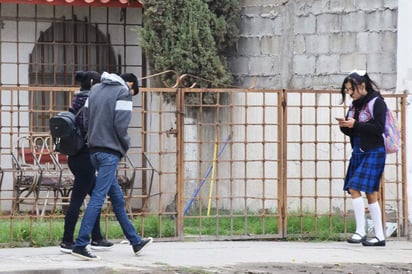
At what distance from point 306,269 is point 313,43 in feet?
14.2

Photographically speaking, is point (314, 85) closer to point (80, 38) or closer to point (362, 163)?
point (362, 163)

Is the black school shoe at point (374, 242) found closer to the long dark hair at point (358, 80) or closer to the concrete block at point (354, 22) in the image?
the long dark hair at point (358, 80)

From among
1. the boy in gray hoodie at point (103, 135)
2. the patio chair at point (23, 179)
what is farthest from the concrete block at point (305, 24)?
the boy in gray hoodie at point (103, 135)

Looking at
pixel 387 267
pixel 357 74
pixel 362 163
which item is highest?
pixel 357 74

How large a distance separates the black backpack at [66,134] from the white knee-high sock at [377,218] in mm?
3229

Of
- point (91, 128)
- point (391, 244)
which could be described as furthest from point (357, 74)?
point (91, 128)

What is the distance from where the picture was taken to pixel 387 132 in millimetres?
11477

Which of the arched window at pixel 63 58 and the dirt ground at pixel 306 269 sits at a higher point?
the arched window at pixel 63 58

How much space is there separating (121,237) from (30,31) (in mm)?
4416

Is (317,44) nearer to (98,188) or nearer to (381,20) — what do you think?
(381,20)

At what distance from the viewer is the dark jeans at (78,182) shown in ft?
34.2

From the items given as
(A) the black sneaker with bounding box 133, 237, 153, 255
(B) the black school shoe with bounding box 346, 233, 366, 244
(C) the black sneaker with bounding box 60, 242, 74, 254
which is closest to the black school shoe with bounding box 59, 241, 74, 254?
(C) the black sneaker with bounding box 60, 242, 74, 254

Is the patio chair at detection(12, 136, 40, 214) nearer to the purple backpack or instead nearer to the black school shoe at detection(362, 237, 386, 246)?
the black school shoe at detection(362, 237, 386, 246)

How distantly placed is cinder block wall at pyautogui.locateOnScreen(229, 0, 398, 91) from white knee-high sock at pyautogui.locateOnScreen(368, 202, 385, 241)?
169 centimetres
